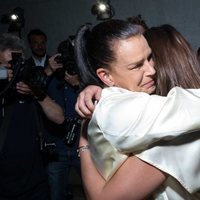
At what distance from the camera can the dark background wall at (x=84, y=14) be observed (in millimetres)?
4496

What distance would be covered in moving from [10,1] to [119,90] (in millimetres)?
4689

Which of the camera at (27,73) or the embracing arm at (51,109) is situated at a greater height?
the camera at (27,73)

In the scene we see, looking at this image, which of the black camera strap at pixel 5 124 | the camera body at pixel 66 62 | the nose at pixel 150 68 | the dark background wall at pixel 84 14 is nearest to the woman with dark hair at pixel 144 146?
the nose at pixel 150 68

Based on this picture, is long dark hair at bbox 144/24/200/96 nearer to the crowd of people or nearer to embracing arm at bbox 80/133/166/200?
the crowd of people

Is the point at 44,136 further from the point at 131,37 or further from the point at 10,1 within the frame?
the point at 10,1

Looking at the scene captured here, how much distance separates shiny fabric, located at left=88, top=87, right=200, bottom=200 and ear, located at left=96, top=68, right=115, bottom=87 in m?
0.24

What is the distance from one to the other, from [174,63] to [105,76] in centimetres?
23

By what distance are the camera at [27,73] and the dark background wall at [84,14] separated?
2817mm

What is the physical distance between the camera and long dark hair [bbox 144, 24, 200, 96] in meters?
0.91

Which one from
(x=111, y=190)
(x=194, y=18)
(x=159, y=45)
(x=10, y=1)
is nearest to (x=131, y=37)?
(x=159, y=45)

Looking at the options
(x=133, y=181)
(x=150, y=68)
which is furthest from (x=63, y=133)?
(x=133, y=181)

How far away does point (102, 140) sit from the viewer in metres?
0.82

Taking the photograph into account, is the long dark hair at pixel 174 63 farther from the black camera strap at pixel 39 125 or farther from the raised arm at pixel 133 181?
the black camera strap at pixel 39 125

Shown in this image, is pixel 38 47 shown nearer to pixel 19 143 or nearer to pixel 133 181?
pixel 19 143
